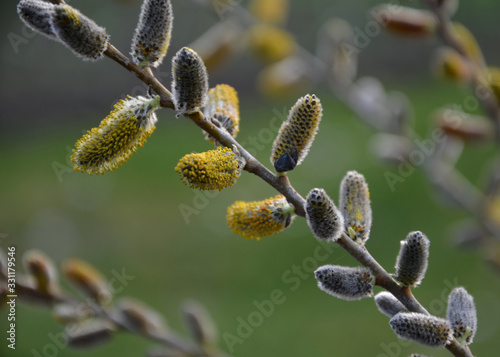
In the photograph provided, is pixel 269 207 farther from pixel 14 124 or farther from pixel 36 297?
pixel 14 124

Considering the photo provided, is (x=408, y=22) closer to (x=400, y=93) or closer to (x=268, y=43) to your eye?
(x=400, y=93)

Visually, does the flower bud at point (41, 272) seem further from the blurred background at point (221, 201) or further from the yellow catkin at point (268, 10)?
the yellow catkin at point (268, 10)

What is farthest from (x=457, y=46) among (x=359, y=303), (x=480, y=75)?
(x=359, y=303)

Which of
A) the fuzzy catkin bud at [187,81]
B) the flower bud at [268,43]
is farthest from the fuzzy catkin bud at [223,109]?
the flower bud at [268,43]

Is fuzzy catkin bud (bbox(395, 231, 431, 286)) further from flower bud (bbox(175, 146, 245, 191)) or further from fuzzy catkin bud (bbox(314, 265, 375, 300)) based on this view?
flower bud (bbox(175, 146, 245, 191))

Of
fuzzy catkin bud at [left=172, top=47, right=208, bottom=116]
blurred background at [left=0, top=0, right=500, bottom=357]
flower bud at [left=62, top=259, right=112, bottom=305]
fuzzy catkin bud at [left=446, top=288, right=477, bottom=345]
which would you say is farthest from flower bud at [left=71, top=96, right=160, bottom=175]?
blurred background at [left=0, top=0, right=500, bottom=357]
